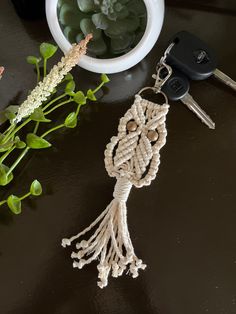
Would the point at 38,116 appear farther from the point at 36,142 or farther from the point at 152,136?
the point at 152,136

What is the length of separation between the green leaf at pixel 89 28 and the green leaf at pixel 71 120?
109mm

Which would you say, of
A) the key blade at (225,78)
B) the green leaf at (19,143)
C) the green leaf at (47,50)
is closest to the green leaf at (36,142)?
the green leaf at (19,143)

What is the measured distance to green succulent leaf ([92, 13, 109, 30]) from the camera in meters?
0.69

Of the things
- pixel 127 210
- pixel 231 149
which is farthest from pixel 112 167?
pixel 231 149

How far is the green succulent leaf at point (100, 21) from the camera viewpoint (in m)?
0.69

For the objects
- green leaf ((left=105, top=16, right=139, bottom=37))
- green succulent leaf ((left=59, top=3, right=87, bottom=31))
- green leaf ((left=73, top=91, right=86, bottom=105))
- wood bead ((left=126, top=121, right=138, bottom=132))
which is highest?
green succulent leaf ((left=59, top=3, right=87, bottom=31))

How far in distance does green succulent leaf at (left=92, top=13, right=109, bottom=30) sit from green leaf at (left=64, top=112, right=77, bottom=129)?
Answer: 0.12m

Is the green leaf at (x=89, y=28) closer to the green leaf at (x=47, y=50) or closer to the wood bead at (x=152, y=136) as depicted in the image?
the green leaf at (x=47, y=50)

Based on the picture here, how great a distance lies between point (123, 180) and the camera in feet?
2.23

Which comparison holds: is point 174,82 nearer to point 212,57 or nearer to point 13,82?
point 212,57

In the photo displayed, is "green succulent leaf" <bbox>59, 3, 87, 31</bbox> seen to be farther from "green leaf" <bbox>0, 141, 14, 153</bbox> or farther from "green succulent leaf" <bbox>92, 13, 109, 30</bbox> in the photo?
"green leaf" <bbox>0, 141, 14, 153</bbox>

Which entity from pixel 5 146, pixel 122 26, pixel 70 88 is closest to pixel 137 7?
pixel 122 26

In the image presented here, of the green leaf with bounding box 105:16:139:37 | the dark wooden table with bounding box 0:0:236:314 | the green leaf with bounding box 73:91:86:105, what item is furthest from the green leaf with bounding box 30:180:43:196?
the green leaf with bounding box 105:16:139:37

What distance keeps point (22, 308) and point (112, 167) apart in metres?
0.21
